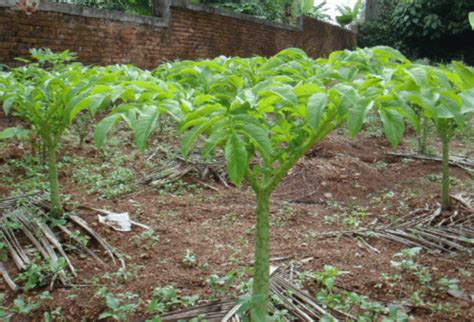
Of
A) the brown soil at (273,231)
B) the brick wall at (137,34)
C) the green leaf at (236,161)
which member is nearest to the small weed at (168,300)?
the brown soil at (273,231)

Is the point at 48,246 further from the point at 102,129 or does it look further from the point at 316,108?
the point at 316,108

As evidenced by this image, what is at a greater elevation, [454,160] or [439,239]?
[454,160]

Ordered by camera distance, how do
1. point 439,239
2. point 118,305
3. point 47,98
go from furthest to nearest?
point 439,239, point 47,98, point 118,305

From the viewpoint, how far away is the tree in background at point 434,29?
13.2m

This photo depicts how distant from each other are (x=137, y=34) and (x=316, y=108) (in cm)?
674

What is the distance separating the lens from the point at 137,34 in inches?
303

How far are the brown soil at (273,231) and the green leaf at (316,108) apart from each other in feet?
4.50

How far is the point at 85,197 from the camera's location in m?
4.07

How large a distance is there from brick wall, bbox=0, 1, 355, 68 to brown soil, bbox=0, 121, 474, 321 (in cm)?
187

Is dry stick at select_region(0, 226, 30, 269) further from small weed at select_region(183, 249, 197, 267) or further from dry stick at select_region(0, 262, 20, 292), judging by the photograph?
small weed at select_region(183, 249, 197, 267)

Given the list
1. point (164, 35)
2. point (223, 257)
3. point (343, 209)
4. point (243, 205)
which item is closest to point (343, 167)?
point (343, 209)

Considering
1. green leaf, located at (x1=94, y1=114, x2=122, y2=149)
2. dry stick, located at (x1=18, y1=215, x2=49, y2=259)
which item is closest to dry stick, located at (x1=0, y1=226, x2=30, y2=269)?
dry stick, located at (x1=18, y1=215, x2=49, y2=259)

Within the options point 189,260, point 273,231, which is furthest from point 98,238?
point 273,231

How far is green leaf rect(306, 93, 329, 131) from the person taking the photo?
1485mm
